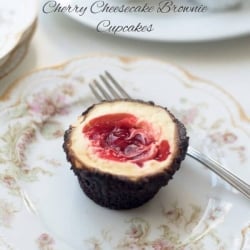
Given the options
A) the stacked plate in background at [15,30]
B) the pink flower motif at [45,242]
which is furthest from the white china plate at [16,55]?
the pink flower motif at [45,242]

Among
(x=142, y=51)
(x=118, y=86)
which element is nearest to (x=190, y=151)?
(x=118, y=86)

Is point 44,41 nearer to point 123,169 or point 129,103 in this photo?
point 129,103

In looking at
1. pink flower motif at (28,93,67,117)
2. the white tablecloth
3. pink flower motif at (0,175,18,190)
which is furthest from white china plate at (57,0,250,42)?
pink flower motif at (0,175,18,190)

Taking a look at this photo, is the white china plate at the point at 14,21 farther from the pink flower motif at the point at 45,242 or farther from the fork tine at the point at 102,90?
the pink flower motif at the point at 45,242

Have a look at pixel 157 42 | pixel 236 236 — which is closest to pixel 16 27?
pixel 157 42

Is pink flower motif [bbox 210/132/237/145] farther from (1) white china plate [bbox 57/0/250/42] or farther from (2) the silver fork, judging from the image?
(1) white china plate [bbox 57/0/250/42]

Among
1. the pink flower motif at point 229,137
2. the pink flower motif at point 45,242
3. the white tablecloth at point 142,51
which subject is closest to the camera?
the pink flower motif at point 45,242
